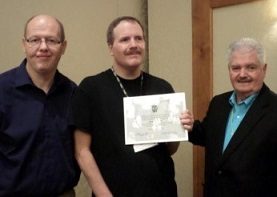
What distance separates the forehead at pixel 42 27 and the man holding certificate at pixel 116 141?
0.25 metres

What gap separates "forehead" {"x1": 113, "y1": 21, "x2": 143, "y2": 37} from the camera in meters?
1.72

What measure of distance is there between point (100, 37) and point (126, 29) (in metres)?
1.02

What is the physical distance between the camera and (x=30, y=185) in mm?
1635

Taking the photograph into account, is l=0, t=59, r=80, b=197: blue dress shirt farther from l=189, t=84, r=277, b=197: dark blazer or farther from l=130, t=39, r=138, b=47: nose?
l=189, t=84, r=277, b=197: dark blazer

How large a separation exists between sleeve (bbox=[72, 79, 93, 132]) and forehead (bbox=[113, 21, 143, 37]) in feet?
0.90

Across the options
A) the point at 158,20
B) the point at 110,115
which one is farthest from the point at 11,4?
the point at 110,115

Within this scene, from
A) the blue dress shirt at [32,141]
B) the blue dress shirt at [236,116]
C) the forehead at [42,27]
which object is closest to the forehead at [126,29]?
the forehead at [42,27]

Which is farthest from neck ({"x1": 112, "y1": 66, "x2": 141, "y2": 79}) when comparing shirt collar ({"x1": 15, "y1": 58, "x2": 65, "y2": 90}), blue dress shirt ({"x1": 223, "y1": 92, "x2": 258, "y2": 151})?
blue dress shirt ({"x1": 223, "y1": 92, "x2": 258, "y2": 151})

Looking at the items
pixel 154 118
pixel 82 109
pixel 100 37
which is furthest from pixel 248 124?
pixel 100 37

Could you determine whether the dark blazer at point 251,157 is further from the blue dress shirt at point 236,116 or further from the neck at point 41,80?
the neck at point 41,80

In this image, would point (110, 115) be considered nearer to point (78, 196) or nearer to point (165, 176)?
point (165, 176)

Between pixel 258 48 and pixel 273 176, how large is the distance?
55cm

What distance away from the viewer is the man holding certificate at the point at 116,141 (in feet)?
5.52

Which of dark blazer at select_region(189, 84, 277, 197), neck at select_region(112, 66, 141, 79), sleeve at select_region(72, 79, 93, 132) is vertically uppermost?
neck at select_region(112, 66, 141, 79)
